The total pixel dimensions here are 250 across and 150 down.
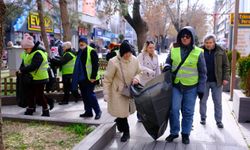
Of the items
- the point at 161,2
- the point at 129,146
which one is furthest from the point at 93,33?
the point at 129,146

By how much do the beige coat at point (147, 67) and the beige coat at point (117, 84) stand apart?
120 cm

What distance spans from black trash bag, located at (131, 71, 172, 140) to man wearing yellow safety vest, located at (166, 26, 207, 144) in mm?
131

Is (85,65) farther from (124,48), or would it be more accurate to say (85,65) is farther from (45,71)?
(124,48)

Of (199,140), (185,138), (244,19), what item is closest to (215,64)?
(199,140)

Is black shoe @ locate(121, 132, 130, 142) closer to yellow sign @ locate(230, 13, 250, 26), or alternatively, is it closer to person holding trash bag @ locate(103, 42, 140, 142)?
person holding trash bag @ locate(103, 42, 140, 142)

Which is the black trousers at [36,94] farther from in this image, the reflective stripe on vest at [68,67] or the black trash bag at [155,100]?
the black trash bag at [155,100]

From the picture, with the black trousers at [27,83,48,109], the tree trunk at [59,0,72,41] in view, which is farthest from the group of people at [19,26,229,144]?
the tree trunk at [59,0,72,41]

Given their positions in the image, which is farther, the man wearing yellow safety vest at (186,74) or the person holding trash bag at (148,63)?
the person holding trash bag at (148,63)

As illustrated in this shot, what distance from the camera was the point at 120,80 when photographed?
5.37m

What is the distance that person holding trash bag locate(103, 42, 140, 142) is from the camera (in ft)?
17.4

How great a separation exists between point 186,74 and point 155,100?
646 mm

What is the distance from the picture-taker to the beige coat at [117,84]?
17.5 ft

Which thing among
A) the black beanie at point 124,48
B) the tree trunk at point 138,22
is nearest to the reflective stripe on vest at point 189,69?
the black beanie at point 124,48

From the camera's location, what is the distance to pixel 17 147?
457 centimetres
